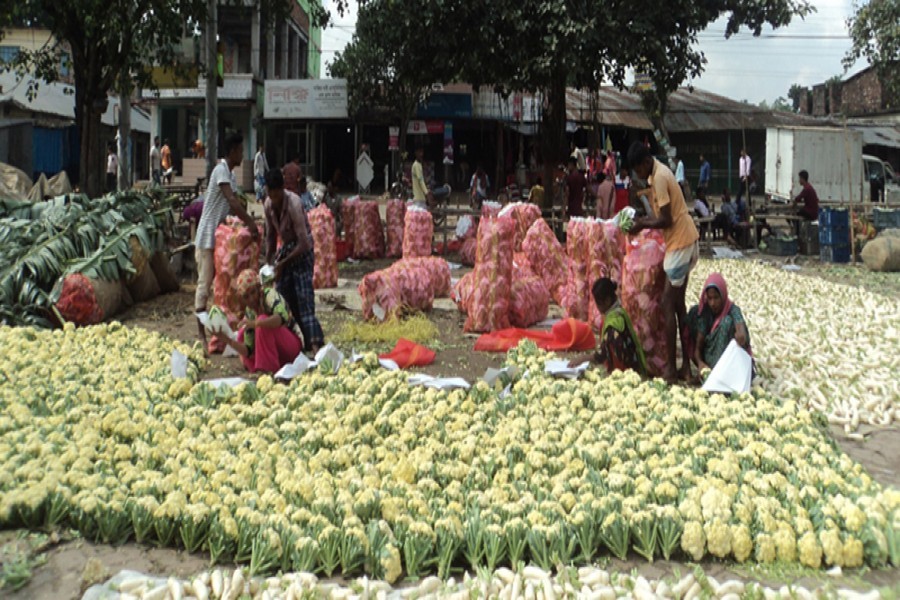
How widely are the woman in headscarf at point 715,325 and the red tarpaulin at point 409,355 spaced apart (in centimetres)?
218

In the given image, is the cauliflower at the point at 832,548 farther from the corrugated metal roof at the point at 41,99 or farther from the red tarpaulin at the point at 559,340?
the corrugated metal roof at the point at 41,99

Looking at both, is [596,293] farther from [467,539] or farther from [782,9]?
[782,9]

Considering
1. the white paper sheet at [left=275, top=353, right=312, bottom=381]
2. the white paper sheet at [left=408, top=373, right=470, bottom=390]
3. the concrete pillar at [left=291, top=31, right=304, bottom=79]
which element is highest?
the concrete pillar at [left=291, top=31, right=304, bottom=79]

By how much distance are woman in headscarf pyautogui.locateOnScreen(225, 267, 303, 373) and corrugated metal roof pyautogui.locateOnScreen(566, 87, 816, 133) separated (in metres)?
26.9

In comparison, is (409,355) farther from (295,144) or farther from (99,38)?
(295,144)

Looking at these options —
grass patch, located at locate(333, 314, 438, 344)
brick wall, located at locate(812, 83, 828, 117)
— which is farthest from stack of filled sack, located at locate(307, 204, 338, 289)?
brick wall, located at locate(812, 83, 828, 117)

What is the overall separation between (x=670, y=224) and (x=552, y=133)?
41.5 feet

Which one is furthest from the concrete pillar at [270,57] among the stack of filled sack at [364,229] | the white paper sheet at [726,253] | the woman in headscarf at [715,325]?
the woman in headscarf at [715,325]

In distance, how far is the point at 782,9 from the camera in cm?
1745

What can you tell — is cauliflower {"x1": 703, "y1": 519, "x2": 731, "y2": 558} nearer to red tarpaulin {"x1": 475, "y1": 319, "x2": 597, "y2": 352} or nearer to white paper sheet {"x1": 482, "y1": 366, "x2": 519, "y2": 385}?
white paper sheet {"x1": 482, "y1": 366, "x2": 519, "y2": 385}

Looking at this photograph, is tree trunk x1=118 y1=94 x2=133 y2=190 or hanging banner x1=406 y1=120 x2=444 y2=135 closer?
tree trunk x1=118 y1=94 x2=133 y2=190

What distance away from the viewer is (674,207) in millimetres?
6680

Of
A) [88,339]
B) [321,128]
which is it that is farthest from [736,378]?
[321,128]

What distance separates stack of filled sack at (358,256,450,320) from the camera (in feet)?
30.5
